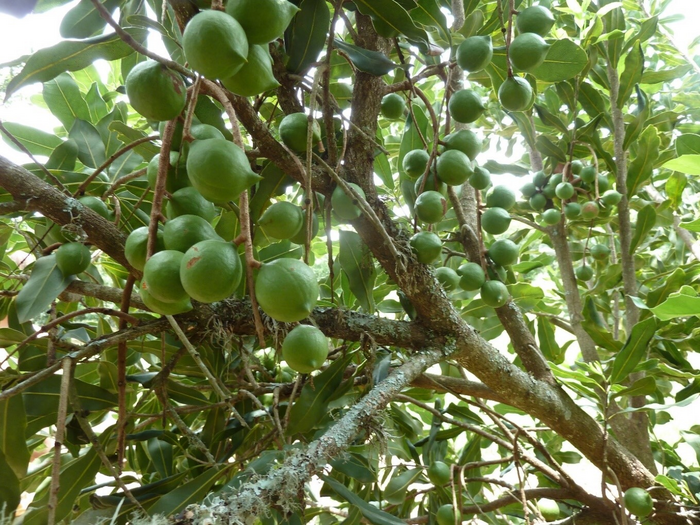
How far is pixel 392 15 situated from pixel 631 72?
1119 millimetres

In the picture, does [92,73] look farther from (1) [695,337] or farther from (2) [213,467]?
(1) [695,337]

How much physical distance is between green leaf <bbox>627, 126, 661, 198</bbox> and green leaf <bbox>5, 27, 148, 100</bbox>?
1346 millimetres

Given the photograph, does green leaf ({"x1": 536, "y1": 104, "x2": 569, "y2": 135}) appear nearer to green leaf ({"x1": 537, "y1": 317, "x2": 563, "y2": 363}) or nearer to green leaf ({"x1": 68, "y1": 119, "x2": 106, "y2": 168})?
green leaf ({"x1": 537, "y1": 317, "x2": 563, "y2": 363})

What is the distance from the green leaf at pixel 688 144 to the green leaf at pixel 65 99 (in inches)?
56.4

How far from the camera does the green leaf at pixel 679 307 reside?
0.79m

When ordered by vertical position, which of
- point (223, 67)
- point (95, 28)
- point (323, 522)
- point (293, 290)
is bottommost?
point (323, 522)

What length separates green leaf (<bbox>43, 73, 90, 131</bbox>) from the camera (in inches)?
48.5

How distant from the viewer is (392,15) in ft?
2.54

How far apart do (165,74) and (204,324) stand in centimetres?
46

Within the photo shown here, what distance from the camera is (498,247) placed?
1203 millimetres

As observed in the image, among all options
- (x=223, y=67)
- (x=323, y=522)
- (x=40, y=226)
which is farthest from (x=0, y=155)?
(x=323, y=522)

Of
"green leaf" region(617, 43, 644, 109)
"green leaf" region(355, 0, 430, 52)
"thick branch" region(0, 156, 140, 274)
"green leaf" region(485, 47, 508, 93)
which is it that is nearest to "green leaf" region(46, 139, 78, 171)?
"thick branch" region(0, 156, 140, 274)

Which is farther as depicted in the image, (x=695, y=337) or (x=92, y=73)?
(x=92, y=73)

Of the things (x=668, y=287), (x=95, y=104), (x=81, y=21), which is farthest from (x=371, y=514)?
(x=95, y=104)
